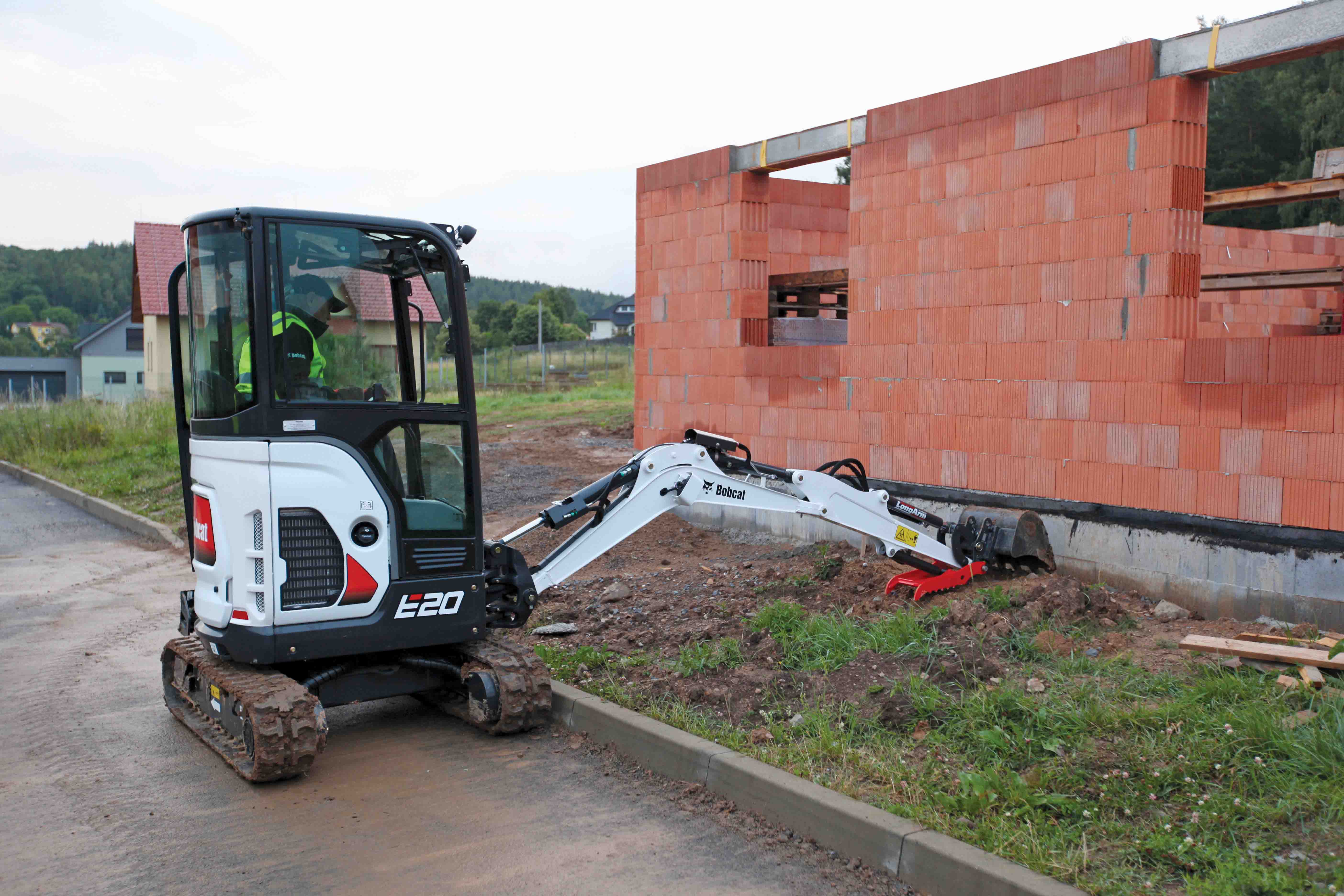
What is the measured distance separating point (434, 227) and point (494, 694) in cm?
259

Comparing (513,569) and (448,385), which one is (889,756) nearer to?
(513,569)

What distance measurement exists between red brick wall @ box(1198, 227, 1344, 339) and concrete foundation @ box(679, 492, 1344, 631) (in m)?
5.39

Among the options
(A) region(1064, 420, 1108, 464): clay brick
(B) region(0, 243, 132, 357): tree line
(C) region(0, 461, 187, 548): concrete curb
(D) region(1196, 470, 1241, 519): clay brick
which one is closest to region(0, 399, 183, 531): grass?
(C) region(0, 461, 187, 548): concrete curb

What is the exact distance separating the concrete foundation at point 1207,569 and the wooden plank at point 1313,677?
1.57 metres

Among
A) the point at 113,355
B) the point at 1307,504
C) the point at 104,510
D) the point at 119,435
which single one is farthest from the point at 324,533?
the point at 113,355

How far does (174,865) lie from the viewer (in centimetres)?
443

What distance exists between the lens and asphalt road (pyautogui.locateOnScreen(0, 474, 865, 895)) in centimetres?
430

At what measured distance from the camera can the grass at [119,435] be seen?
18.4 m

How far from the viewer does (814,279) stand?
10523mm

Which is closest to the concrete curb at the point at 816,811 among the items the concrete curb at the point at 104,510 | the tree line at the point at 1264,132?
the concrete curb at the point at 104,510

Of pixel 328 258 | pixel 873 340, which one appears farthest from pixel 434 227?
pixel 873 340

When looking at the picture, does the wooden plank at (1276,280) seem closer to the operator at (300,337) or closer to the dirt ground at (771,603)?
the dirt ground at (771,603)

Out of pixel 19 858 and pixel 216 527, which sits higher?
pixel 216 527

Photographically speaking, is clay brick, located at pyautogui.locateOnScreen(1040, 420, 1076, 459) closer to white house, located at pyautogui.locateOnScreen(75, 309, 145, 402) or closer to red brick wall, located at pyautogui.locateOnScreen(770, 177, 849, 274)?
red brick wall, located at pyautogui.locateOnScreen(770, 177, 849, 274)
